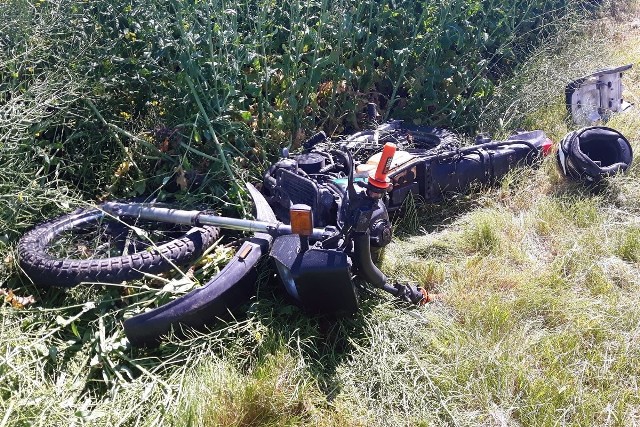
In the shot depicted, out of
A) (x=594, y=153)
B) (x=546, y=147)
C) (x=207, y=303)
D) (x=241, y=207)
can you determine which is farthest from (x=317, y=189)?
(x=594, y=153)

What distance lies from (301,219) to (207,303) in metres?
0.56

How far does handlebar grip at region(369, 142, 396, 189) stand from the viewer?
2285 mm

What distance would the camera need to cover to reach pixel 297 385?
2248 mm

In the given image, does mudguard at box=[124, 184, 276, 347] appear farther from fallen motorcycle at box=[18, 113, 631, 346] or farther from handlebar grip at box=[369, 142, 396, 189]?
handlebar grip at box=[369, 142, 396, 189]

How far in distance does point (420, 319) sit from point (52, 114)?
2.34 metres

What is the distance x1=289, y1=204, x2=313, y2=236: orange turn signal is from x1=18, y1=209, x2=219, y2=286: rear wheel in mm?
680

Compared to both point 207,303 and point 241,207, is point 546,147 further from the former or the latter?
point 207,303

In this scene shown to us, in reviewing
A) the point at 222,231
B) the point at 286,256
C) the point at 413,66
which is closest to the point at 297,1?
the point at 413,66

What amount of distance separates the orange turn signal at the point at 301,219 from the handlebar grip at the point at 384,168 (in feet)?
0.97

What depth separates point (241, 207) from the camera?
3117 mm

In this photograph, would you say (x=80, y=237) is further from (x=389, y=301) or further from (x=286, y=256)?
(x=389, y=301)

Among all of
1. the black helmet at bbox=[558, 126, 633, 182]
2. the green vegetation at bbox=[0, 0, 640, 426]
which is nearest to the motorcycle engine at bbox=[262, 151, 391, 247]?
the green vegetation at bbox=[0, 0, 640, 426]

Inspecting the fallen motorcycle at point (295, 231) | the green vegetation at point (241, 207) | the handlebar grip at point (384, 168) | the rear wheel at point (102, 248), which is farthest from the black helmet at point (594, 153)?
the rear wheel at point (102, 248)

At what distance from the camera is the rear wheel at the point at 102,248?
259 cm
